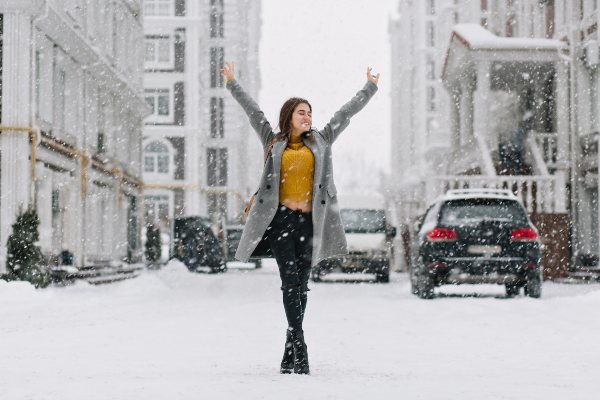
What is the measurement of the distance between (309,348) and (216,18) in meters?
54.7

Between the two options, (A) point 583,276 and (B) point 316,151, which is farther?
(A) point 583,276

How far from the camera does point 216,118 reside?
60.8 metres

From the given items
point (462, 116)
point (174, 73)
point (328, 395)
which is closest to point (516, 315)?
point (328, 395)

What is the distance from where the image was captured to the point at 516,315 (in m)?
11.7

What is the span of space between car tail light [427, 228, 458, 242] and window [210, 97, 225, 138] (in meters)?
46.3

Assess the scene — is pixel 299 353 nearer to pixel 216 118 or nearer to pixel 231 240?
pixel 231 240

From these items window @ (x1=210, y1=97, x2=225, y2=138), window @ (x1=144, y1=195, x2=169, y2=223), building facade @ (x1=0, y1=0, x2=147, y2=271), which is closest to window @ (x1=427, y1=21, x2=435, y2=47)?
window @ (x1=210, y1=97, x2=225, y2=138)

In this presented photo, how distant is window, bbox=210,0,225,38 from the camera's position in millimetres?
61219

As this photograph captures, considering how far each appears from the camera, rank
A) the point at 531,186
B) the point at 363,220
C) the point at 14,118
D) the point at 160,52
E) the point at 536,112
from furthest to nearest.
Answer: the point at 160,52 < the point at 536,112 < the point at 531,186 < the point at 363,220 < the point at 14,118

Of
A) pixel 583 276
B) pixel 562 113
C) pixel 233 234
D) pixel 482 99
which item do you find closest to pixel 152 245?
pixel 233 234

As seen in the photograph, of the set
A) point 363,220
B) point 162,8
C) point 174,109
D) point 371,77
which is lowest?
point 363,220

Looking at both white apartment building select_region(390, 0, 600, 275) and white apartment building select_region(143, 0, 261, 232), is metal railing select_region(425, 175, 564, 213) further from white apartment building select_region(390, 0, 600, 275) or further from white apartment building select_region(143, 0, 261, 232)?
white apartment building select_region(143, 0, 261, 232)

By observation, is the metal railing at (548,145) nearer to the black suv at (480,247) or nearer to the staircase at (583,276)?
the staircase at (583,276)

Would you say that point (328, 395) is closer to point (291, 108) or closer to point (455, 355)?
point (291, 108)
